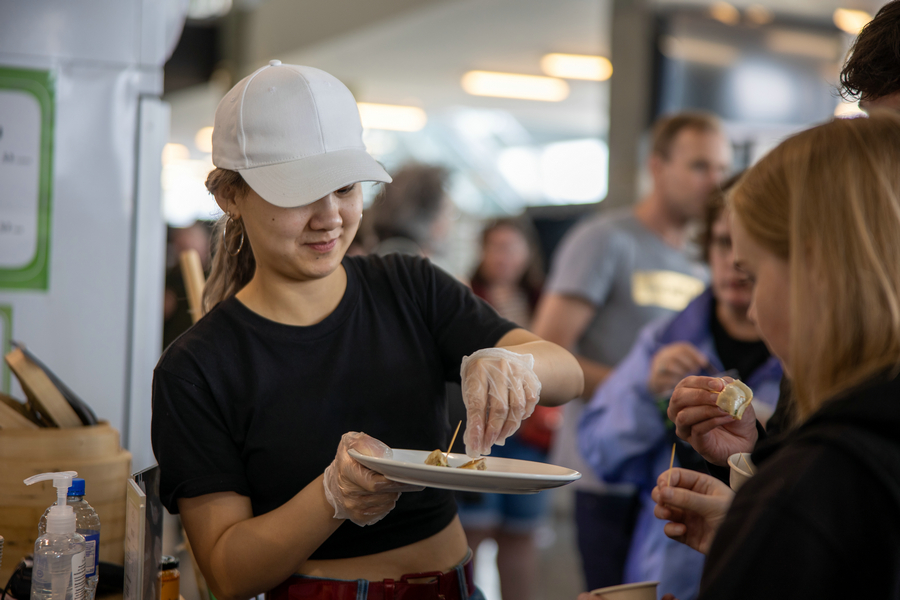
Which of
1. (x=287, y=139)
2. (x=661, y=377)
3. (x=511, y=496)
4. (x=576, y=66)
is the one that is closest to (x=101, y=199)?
(x=287, y=139)

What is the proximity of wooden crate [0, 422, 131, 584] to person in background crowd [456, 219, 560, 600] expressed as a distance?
187 centimetres

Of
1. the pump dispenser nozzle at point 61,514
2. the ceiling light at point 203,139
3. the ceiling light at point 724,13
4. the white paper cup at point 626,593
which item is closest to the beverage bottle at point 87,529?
the pump dispenser nozzle at point 61,514

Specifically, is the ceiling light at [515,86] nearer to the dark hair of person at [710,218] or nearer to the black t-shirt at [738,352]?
the dark hair of person at [710,218]

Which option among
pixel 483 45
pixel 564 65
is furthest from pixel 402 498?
pixel 564 65

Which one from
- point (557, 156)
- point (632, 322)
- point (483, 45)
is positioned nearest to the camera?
point (632, 322)

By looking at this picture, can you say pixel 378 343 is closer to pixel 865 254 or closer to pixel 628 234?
pixel 865 254

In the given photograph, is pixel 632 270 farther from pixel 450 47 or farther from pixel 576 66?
pixel 576 66

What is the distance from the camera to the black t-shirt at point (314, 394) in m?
1.20

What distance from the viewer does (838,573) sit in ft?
2.47

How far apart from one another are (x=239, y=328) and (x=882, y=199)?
3.07ft

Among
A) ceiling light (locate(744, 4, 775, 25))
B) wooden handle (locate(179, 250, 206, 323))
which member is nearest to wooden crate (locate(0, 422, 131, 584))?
wooden handle (locate(179, 250, 206, 323))

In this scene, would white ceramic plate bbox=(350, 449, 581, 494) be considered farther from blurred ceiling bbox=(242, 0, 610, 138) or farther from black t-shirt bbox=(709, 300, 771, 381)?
blurred ceiling bbox=(242, 0, 610, 138)

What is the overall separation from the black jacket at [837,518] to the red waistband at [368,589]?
59cm

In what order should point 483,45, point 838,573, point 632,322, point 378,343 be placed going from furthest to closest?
point 483,45 < point 632,322 < point 378,343 < point 838,573
